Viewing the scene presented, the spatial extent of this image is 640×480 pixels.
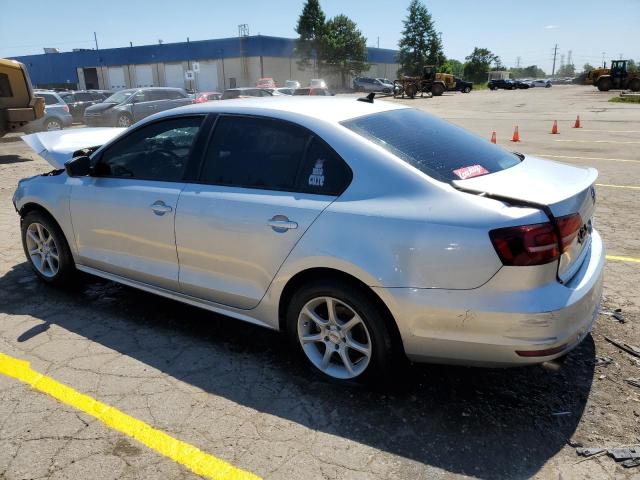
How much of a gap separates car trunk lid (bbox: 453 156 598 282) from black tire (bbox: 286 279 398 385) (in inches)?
30.3

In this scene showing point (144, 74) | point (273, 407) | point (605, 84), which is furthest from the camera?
point (144, 74)

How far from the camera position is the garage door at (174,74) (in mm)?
60247

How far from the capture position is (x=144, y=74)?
6244cm

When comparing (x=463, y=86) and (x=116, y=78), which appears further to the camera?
(x=116, y=78)

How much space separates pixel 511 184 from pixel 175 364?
232 centimetres

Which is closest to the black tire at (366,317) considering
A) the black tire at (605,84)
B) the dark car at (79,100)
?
the dark car at (79,100)

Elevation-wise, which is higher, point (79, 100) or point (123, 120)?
point (79, 100)

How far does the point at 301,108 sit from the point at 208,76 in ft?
199

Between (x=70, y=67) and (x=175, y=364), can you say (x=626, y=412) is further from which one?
(x=70, y=67)

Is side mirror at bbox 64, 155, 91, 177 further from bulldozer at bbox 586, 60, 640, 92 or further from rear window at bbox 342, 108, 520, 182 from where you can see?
bulldozer at bbox 586, 60, 640, 92

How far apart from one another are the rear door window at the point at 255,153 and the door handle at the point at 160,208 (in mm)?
316

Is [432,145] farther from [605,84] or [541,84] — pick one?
[541,84]

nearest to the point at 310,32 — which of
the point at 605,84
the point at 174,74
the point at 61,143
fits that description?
the point at 174,74

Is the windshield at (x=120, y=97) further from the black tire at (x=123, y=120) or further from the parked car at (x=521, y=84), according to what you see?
the parked car at (x=521, y=84)
